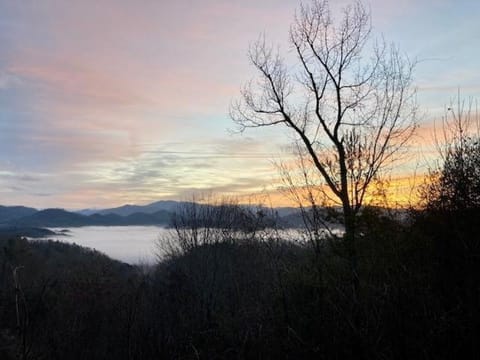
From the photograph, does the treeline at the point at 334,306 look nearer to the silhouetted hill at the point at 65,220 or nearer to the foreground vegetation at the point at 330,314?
the foreground vegetation at the point at 330,314

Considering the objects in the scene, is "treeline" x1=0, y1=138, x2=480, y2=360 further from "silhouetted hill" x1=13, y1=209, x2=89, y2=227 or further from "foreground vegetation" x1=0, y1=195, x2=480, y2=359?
"silhouetted hill" x1=13, y1=209, x2=89, y2=227

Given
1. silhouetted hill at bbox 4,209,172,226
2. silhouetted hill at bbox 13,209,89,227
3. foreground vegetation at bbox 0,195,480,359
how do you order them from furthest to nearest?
1. silhouetted hill at bbox 13,209,89,227
2. silhouetted hill at bbox 4,209,172,226
3. foreground vegetation at bbox 0,195,480,359

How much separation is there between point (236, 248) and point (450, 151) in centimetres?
2616

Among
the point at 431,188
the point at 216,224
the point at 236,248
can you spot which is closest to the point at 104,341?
the point at 431,188

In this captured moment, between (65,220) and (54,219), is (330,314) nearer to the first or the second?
(65,220)

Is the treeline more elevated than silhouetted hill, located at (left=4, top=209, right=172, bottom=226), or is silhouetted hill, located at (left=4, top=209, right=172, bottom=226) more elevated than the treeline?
silhouetted hill, located at (left=4, top=209, right=172, bottom=226)

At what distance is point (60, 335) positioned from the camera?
7.55 metres

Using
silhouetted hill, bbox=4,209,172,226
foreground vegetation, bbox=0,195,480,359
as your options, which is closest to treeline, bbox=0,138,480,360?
foreground vegetation, bbox=0,195,480,359

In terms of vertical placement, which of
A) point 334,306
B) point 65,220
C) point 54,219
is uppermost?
point 54,219

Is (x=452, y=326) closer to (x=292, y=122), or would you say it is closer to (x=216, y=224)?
(x=292, y=122)

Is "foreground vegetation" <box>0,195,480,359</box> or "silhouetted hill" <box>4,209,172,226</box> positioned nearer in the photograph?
"foreground vegetation" <box>0,195,480,359</box>

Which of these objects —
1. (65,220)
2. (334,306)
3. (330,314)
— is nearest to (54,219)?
(65,220)

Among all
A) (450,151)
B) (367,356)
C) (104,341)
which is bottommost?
(104,341)

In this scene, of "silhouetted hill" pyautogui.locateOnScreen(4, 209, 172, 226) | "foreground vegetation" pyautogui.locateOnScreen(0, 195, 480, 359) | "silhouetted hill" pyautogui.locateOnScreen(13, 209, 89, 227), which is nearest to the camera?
"foreground vegetation" pyautogui.locateOnScreen(0, 195, 480, 359)
